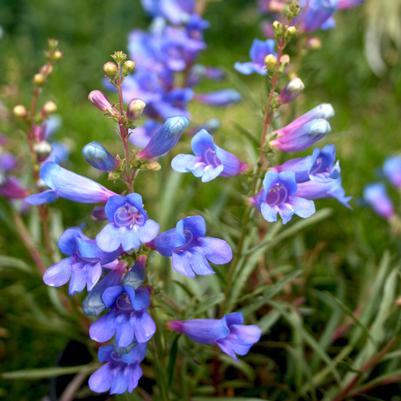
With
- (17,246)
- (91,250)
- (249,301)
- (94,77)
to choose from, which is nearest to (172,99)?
(249,301)

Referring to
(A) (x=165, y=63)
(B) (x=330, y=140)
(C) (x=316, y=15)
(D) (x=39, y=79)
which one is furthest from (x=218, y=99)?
(D) (x=39, y=79)

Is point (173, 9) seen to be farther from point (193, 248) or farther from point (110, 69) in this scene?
point (193, 248)

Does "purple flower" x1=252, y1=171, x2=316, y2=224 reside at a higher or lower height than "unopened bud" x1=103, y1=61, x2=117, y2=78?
lower

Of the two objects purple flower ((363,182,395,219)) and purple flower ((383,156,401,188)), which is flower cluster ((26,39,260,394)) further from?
purple flower ((383,156,401,188))

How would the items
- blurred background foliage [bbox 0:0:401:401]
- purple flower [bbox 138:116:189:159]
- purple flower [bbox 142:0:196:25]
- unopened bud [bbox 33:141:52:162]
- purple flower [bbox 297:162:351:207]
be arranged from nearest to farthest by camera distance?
purple flower [bbox 138:116:189:159]
purple flower [bbox 297:162:351:207]
unopened bud [bbox 33:141:52:162]
blurred background foliage [bbox 0:0:401:401]
purple flower [bbox 142:0:196:25]

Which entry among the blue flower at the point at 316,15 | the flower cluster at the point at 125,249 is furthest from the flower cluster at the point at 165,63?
the flower cluster at the point at 125,249

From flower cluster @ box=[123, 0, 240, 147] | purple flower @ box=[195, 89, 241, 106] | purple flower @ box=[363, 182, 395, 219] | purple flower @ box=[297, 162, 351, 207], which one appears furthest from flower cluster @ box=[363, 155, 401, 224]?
purple flower @ box=[297, 162, 351, 207]
